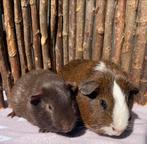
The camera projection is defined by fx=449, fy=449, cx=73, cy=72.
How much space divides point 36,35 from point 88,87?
2.78 feet

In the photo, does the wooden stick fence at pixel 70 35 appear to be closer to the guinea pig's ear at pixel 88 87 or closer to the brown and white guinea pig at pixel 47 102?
the brown and white guinea pig at pixel 47 102

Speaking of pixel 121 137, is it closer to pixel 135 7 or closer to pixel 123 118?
pixel 123 118

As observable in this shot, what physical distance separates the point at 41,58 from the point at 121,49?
2.39ft

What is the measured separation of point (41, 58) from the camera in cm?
408

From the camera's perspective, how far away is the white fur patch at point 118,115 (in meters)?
3.26

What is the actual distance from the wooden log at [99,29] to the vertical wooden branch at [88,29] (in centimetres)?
4

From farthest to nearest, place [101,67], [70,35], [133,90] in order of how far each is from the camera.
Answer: [70,35] < [101,67] < [133,90]

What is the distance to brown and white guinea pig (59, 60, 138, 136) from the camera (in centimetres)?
329

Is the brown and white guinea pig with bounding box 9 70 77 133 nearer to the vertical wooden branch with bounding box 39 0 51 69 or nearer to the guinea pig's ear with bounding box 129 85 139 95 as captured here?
the vertical wooden branch with bounding box 39 0 51 69

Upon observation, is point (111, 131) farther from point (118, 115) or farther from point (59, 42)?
point (59, 42)

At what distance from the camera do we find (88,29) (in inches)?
157

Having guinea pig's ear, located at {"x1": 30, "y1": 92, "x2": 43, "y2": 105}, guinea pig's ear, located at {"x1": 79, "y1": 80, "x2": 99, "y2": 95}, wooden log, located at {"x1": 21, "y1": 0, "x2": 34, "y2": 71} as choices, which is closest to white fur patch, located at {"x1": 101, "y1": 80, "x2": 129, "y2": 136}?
guinea pig's ear, located at {"x1": 79, "y1": 80, "x2": 99, "y2": 95}

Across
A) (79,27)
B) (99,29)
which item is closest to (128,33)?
(99,29)

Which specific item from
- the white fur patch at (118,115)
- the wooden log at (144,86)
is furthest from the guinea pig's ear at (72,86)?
the wooden log at (144,86)
